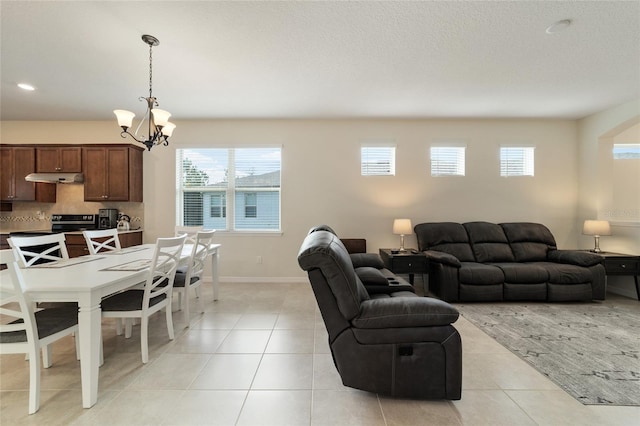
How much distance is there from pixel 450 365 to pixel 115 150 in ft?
17.0

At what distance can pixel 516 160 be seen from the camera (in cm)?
447

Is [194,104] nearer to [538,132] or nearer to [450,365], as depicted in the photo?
[450,365]

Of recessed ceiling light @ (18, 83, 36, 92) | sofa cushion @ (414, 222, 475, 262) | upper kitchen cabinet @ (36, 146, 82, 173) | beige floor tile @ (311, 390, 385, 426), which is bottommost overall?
beige floor tile @ (311, 390, 385, 426)

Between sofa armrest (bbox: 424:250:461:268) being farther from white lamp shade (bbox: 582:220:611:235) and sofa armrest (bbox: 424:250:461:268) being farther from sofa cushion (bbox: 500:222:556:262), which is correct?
white lamp shade (bbox: 582:220:611:235)

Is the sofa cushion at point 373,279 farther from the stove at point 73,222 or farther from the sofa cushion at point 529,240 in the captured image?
the stove at point 73,222

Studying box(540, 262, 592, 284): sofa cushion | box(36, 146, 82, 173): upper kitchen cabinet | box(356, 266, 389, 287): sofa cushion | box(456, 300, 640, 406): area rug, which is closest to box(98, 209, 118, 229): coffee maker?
box(36, 146, 82, 173): upper kitchen cabinet

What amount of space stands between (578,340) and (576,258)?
5.33 ft

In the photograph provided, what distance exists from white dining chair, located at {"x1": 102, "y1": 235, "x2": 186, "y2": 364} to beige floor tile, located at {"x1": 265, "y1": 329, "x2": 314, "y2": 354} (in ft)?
3.17

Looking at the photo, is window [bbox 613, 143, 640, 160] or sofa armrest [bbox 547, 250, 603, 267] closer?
sofa armrest [bbox 547, 250, 603, 267]

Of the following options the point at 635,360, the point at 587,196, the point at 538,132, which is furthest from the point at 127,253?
the point at 587,196

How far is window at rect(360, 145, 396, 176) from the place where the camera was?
446 cm

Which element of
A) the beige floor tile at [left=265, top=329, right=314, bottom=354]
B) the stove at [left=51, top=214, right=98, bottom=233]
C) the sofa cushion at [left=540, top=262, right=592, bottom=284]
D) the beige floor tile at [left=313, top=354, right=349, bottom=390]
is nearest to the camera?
the beige floor tile at [left=313, top=354, right=349, bottom=390]

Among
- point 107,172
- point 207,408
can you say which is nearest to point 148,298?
point 207,408

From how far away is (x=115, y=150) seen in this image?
4184 mm
